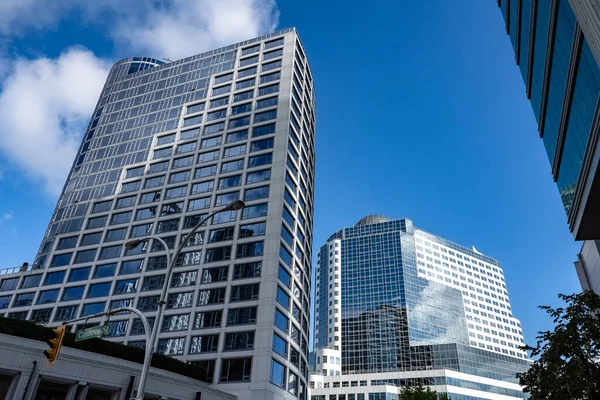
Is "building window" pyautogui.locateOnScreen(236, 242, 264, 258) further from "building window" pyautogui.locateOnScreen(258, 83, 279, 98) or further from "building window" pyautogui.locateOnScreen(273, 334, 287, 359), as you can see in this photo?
"building window" pyautogui.locateOnScreen(258, 83, 279, 98)

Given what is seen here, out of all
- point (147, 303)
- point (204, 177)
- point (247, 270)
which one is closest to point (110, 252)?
point (147, 303)

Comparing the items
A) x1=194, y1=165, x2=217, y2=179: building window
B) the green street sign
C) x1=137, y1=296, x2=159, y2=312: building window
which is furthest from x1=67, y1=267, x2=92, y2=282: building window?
the green street sign

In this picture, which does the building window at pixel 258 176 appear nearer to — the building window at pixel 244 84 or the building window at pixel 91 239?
the building window at pixel 244 84

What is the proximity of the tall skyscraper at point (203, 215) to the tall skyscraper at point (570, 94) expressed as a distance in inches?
1190

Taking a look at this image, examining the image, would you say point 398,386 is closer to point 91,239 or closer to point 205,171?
point 205,171

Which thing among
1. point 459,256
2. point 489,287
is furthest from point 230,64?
point 489,287

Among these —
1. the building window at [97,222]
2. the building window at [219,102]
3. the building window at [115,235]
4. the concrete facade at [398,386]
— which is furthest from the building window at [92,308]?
the concrete facade at [398,386]

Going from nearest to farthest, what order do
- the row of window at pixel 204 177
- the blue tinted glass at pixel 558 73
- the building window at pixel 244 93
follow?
the blue tinted glass at pixel 558 73, the row of window at pixel 204 177, the building window at pixel 244 93

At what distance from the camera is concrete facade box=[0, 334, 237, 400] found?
28.3m

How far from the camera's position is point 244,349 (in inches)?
1858

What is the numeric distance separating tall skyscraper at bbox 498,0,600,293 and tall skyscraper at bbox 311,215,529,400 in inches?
3407

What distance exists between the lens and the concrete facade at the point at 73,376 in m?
28.3

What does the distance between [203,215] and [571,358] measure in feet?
157

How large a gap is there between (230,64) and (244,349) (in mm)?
49456
